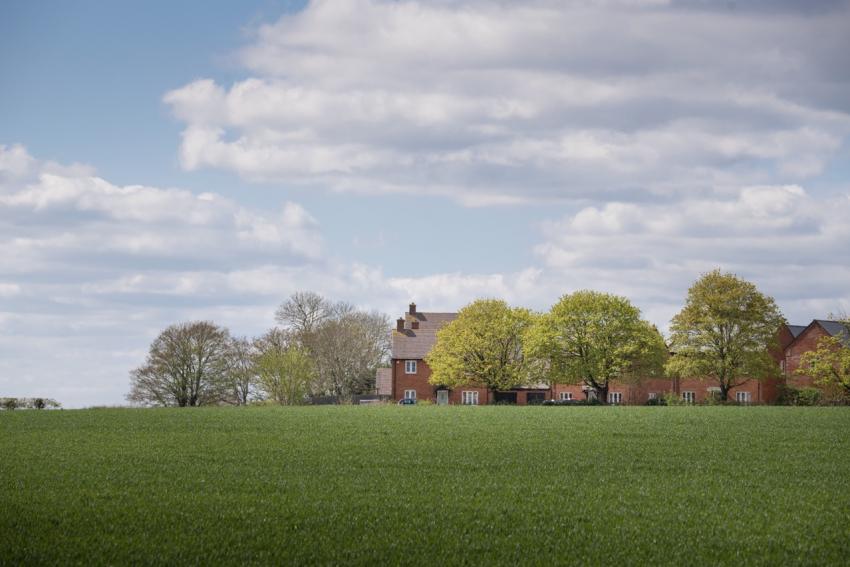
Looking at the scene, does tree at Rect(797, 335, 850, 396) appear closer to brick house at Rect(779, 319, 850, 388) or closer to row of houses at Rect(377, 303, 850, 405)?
brick house at Rect(779, 319, 850, 388)

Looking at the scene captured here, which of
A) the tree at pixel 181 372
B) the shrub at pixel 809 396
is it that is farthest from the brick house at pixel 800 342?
the tree at pixel 181 372

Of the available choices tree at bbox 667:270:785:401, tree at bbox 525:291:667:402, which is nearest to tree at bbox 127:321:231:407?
tree at bbox 525:291:667:402

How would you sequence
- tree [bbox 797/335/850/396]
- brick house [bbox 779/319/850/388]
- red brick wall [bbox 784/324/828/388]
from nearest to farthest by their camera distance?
tree [bbox 797/335/850/396]
brick house [bbox 779/319/850/388]
red brick wall [bbox 784/324/828/388]

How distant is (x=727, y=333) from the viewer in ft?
268

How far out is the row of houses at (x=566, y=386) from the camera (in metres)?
100

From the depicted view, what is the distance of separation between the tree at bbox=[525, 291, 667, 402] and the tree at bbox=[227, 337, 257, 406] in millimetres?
35067

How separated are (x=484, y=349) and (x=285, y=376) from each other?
2034cm

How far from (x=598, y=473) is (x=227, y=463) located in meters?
10.1

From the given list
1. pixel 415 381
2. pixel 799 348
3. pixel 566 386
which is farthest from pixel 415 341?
pixel 799 348

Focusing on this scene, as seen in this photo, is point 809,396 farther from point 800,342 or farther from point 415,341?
point 415,341

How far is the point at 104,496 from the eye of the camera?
19188mm

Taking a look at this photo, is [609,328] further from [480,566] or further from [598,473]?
[480,566]

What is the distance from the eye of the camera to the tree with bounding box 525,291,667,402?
3157 inches

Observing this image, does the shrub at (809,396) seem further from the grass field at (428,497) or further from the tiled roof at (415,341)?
the grass field at (428,497)
